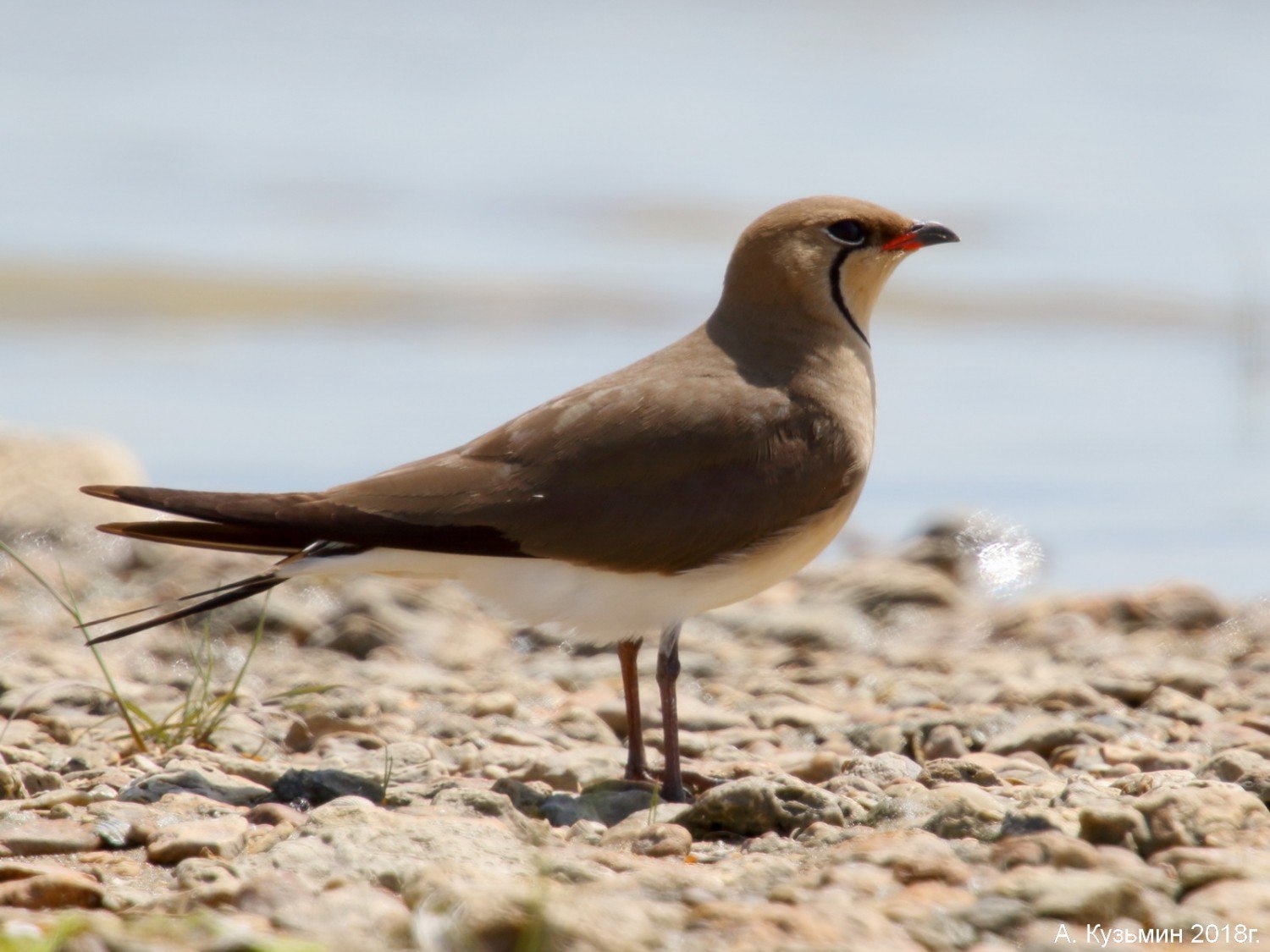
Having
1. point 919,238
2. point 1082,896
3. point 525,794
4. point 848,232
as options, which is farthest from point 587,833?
point 919,238

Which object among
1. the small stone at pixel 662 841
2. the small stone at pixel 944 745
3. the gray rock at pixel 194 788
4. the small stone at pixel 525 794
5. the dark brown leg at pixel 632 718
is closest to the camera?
the small stone at pixel 662 841

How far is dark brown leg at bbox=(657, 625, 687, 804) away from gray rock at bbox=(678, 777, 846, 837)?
46 cm

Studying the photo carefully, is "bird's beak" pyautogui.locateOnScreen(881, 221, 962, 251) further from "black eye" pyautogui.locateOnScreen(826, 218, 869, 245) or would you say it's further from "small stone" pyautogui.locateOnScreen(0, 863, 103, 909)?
"small stone" pyautogui.locateOnScreen(0, 863, 103, 909)

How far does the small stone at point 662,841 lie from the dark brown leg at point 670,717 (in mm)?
565

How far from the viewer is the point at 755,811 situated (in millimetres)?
4465

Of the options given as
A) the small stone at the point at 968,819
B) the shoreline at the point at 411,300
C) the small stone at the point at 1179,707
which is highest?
the shoreline at the point at 411,300

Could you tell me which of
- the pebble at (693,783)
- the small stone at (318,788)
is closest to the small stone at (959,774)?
the pebble at (693,783)

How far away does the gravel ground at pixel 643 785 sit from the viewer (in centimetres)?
340

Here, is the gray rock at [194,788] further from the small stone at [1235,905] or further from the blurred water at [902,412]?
the blurred water at [902,412]

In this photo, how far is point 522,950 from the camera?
3166mm

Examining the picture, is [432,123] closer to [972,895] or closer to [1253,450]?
[1253,450]

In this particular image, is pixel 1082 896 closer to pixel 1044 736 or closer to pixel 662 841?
pixel 662 841

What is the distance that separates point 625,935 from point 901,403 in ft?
29.9

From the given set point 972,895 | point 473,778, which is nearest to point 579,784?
point 473,778
